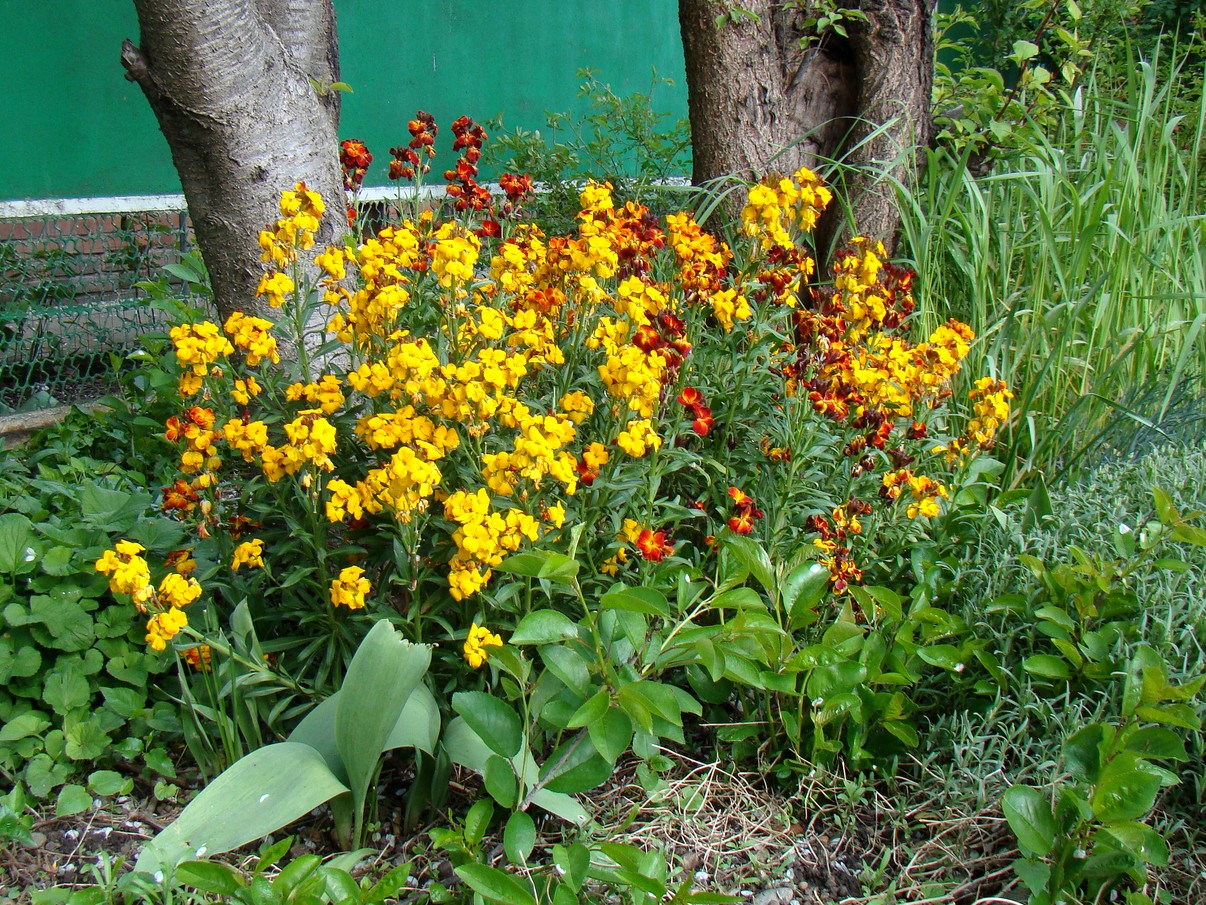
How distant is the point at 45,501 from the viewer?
2.87m

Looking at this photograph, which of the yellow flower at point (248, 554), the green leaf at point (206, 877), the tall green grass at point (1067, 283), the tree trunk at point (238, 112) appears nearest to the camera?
the green leaf at point (206, 877)

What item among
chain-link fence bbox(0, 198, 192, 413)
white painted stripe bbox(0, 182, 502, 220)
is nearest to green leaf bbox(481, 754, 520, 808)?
white painted stripe bbox(0, 182, 502, 220)

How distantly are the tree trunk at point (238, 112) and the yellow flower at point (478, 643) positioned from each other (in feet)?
5.04

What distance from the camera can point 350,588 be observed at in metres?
1.94

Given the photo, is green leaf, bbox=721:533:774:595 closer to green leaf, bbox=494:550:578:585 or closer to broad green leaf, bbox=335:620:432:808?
green leaf, bbox=494:550:578:585

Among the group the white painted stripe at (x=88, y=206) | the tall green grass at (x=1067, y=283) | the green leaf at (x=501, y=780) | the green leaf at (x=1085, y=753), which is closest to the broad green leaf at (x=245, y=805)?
the green leaf at (x=501, y=780)

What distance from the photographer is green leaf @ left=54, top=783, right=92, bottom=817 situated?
2.02 m

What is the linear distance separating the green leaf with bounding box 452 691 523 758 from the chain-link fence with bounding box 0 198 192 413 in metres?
2.85

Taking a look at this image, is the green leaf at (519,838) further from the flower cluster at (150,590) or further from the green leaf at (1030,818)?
the green leaf at (1030,818)

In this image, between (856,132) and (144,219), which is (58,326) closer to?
(144,219)

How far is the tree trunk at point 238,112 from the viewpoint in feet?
8.95

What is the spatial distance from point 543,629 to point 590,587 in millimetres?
480

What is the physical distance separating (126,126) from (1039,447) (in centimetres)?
471

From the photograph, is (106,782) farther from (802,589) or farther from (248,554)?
(802,589)
